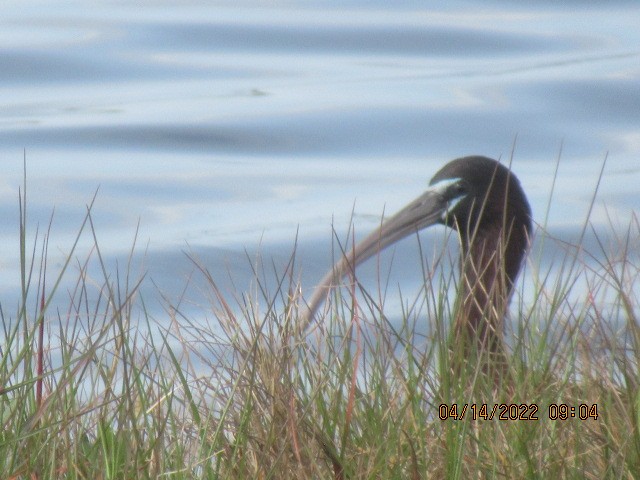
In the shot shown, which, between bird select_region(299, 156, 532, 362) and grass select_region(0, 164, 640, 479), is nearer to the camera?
grass select_region(0, 164, 640, 479)

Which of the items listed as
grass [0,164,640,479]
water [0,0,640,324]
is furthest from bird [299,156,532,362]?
water [0,0,640,324]

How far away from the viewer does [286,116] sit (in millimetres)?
11664

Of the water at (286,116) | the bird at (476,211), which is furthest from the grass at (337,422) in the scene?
the water at (286,116)

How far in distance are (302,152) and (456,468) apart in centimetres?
855

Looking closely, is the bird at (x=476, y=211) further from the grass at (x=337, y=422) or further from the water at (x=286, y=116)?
the water at (x=286, y=116)

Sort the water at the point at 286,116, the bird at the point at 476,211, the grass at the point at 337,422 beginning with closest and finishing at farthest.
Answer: the grass at the point at 337,422 < the bird at the point at 476,211 < the water at the point at 286,116

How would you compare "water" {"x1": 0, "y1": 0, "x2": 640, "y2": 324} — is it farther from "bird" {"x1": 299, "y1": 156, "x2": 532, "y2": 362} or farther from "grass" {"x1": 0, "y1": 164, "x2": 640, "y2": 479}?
"grass" {"x1": 0, "y1": 164, "x2": 640, "y2": 479}

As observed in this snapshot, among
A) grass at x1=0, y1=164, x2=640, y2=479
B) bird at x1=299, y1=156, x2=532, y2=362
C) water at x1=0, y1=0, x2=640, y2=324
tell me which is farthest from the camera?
water at x1=0, y1=0, x2=640, y2=324

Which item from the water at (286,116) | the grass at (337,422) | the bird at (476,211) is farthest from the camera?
the water at (286,116)

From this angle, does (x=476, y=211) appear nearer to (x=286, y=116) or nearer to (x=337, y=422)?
(x=337, y=422)

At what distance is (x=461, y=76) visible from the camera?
1271cm

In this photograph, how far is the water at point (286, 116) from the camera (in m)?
9.14

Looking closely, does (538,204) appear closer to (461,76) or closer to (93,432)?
(461,76)

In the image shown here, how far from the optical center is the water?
30.0ft
